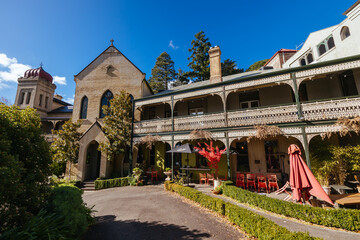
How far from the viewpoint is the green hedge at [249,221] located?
4.18 m

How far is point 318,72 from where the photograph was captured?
1004 centimetres

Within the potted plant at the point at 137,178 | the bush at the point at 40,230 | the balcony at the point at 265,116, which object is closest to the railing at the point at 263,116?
the balcony at the point at 265,116

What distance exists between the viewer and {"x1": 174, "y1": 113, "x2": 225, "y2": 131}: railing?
1266 cm

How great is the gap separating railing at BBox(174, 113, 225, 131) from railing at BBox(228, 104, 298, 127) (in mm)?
785

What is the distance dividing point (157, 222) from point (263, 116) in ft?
31.0

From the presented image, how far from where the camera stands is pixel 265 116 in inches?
438

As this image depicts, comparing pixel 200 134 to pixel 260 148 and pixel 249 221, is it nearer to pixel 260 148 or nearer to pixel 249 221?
pixel 260 148

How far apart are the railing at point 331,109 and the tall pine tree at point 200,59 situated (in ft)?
85.7

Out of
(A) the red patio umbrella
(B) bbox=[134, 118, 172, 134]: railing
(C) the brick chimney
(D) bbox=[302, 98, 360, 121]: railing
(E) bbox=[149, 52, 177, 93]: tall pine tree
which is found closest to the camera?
(A) the red patio umbrella

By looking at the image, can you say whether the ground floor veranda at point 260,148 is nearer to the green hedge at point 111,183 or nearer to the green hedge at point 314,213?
the green hedge at point 111,183

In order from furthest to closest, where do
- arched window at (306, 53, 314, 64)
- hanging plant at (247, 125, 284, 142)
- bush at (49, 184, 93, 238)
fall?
arched window at (306, 53, 314, 64) → hanging plant at (247, 125, 284, 142) → bush at (49, 184, 93, 238)

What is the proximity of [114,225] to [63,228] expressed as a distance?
100 inches

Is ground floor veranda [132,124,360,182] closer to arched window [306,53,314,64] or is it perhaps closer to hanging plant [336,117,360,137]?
hanging plant [336,117,360,137]

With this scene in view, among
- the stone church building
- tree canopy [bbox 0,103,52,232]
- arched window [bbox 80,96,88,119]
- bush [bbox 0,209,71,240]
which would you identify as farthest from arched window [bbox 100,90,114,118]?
bush [bbox 0,209,71,240]
